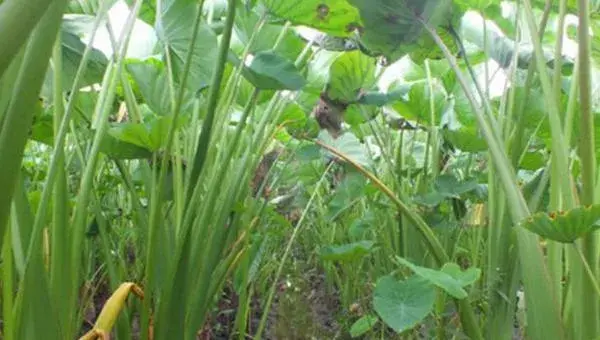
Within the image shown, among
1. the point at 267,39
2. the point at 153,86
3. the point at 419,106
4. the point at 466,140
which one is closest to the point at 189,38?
the point at 153,86

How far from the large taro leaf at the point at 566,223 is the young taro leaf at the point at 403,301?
27 cm

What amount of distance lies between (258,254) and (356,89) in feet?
1.38

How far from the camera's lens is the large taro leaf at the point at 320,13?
78 centimetres

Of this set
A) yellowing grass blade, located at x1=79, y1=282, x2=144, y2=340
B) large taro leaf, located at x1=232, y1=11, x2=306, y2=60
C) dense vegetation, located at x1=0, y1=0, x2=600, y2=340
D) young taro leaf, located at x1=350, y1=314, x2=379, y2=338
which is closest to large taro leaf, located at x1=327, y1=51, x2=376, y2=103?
dense vegetation, located at x1=0, y1=0, x2=600, y2=340

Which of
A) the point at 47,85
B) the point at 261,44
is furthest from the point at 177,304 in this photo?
the point at 261,44

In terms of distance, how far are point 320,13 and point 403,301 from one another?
36 cm

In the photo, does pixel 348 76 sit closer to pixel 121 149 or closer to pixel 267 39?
pixel 267 39

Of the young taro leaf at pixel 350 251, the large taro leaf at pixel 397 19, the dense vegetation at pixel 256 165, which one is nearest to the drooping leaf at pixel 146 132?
the dense vegetation at pixel 256 165

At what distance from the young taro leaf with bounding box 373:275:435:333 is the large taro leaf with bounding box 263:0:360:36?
13.1 inches

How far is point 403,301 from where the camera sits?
2.57 feet

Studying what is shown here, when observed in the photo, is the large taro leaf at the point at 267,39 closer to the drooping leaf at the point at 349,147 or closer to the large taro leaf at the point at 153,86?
the large taro leaf at the point at 153,86

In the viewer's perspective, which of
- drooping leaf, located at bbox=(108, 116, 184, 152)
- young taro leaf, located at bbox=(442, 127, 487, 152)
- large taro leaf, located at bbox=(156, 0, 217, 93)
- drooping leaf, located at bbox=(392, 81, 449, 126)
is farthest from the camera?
drooping leaf, located at bbox=(392, 81, 449, 126)

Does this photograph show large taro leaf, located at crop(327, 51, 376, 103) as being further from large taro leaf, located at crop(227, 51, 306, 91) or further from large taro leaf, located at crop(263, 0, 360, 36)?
large taro leaf, located at crop(227, 51, 306, 91)

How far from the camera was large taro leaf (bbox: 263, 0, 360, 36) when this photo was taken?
2.56 ft
